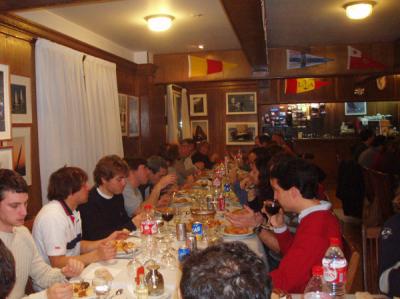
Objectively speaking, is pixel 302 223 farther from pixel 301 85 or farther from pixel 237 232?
pixel 301 85

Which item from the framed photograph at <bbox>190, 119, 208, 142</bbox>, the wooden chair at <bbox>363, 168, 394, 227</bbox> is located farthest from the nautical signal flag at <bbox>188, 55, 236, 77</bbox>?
the wooden chair at <bbox>363, 168, 394, 227</bbox>

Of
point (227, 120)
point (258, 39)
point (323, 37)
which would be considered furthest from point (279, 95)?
point (258, 39)

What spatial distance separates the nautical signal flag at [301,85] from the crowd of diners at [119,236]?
6600 millimetres

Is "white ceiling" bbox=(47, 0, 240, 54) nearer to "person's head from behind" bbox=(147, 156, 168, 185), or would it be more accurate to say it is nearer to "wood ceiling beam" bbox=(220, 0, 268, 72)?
"wood ceiling beam" bbox=(220, 0, 268, 72)

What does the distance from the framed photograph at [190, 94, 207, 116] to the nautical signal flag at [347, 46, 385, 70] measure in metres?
4.02

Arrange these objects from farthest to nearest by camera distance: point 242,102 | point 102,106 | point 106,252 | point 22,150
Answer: point 242,102 < point 102,106 < point 22,150 < point 106,252

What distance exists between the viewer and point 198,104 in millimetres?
10312

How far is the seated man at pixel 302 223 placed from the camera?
2049 mm

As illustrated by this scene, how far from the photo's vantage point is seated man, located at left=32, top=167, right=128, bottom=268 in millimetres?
2605

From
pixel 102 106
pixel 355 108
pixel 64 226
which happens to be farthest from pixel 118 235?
pixel 355 108

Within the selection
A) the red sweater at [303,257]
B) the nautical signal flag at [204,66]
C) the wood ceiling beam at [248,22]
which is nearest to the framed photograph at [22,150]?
the wood ceiling beam at [248,22]

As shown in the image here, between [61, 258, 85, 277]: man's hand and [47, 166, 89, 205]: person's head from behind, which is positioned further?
[47, 166, 89, 205]: person's head from behind

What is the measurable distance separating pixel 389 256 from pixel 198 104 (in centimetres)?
839

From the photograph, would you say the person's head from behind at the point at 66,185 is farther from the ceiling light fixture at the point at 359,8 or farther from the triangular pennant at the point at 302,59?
the triangular pennant at the point at 302,59
